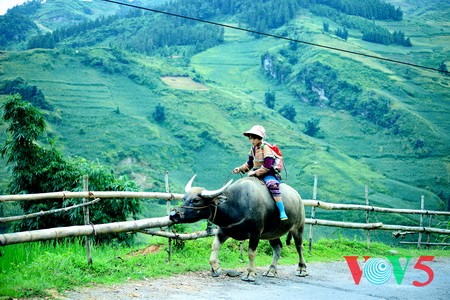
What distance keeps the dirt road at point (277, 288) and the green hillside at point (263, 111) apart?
5994 cm

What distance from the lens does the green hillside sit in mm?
92750

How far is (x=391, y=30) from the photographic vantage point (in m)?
167

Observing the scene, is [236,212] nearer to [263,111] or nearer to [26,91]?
[26,91]

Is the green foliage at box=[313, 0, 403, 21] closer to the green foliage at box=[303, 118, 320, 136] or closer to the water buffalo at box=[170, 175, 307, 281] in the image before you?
the green foliage at box=[303, 118, 320, 136]

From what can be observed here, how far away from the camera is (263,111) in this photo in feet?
381

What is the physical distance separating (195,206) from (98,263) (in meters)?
1.65

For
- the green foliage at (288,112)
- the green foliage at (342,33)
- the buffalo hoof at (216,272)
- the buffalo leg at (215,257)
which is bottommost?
the green foliage at (288,112)

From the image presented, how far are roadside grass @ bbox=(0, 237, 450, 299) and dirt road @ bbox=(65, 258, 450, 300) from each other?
301 millimetres

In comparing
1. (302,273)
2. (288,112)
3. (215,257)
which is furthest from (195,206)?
(288,112)

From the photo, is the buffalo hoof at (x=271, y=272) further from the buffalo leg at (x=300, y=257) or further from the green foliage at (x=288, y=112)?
the green foliage at (x=288, y=112)

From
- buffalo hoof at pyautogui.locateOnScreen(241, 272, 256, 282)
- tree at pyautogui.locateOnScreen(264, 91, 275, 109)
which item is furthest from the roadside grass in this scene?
tree at pyautogui.locateOnScreen(264, 91, 275, 109)

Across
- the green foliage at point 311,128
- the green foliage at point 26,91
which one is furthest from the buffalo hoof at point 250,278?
the green foliage at point 311,128

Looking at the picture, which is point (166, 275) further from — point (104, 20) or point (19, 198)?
point (104, 20)

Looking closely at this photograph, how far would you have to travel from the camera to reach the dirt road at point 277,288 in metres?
6.91
